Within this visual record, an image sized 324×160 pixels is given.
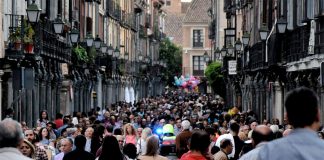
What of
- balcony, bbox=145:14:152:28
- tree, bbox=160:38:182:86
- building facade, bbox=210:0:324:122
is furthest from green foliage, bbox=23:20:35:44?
tree, bbox=160:38:182:86

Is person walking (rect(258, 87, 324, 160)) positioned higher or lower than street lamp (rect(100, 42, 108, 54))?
lower

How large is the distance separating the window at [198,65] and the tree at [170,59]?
2.11 m

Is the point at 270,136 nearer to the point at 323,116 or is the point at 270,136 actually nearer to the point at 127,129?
the point at 127,129

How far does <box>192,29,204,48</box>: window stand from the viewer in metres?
142

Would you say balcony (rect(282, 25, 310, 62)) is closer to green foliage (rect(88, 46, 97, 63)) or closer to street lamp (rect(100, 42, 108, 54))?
green foliage (rect(88, 46, 97, 63))

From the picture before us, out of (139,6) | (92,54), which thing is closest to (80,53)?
(92,54)

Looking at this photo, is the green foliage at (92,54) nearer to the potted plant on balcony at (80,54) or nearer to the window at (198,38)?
the potted plant on balcony at (80,54)

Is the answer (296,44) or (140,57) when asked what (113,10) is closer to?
(140,57)

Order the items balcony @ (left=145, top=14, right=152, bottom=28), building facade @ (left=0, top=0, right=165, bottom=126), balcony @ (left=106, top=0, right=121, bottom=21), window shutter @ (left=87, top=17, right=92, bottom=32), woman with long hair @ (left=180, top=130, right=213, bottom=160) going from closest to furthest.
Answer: woman with long hair @ (left=180, top=130, right=213, bottom=160)
building facade @ (left=0, top=0, right=165, bottom=126)
window shutter @ (left=87, top=17, right=92, bottom=32)
balcony @ (left=106, top=0, right=121, bottom=21)
balcony @ (left=145, top=14, right=152, bottom=28)

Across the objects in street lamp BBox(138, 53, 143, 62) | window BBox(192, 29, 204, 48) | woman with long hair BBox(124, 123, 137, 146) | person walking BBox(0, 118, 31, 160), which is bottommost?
woman with long hair BBox(124, 123, 137, 146)

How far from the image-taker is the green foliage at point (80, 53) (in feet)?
162

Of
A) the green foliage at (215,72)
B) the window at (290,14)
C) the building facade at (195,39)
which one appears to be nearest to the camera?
the window at (290,14)

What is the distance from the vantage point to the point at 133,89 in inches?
3679

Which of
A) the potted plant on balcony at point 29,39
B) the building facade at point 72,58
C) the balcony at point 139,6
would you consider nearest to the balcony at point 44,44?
the building facade at point 72,58
